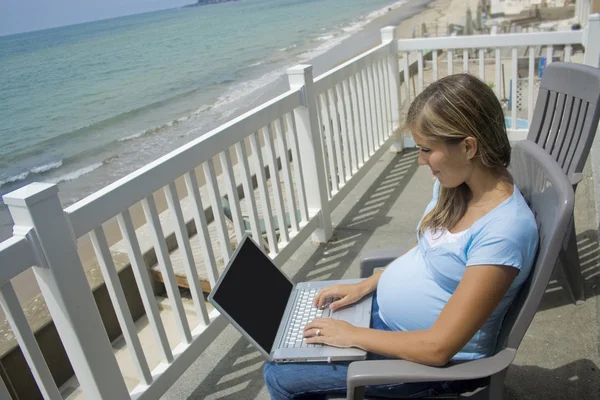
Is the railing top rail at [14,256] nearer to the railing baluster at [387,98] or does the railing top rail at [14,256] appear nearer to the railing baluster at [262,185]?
the railing baluster at [262,185]

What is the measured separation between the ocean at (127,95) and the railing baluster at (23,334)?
23.6 feet

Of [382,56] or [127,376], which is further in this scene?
[382,56]

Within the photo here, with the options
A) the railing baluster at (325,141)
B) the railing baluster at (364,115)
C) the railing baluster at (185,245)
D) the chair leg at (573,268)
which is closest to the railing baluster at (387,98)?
the railing baluster at (364,115)

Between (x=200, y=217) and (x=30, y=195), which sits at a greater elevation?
(x=30, y=195)

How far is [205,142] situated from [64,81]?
85.4ft

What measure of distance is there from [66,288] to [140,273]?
430 millimetres

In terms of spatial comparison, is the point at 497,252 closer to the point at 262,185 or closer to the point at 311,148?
the point at 262,185

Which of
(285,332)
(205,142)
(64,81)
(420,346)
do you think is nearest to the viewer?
(420,346)

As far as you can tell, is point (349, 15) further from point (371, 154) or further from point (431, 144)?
point (431, 144)

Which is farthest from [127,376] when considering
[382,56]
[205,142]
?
[382,56]

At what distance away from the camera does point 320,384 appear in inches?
60.7

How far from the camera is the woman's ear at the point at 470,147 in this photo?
137 centimetres

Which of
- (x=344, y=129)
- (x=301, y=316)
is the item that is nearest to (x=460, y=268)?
(x=301, y=316)

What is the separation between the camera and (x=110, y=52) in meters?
36.4
